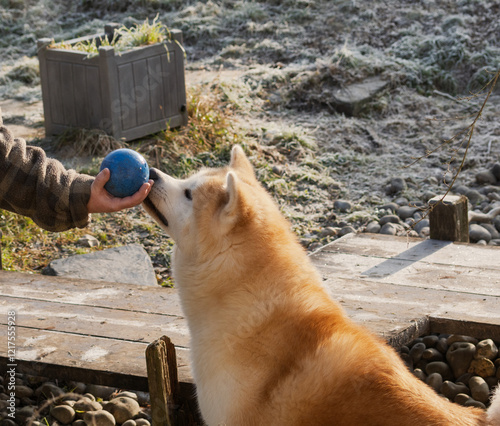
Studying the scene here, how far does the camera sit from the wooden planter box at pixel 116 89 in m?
7.29

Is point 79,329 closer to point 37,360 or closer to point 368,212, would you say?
point 37,360

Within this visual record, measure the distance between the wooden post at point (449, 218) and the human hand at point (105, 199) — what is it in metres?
2.56

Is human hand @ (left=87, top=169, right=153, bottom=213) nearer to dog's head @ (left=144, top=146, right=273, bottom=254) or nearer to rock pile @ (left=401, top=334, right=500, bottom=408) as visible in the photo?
dog's head @ (left=144, top=146, right=273, bottom=254)

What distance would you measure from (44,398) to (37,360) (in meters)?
0.77

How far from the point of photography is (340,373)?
8.23ft

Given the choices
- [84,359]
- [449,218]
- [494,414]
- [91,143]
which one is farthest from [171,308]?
[91,143]

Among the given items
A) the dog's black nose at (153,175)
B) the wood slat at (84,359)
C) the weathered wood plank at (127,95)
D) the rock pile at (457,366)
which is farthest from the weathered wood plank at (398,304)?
the weathered wood plank at (127,95)

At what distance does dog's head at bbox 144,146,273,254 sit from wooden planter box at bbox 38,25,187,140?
437 centimetres

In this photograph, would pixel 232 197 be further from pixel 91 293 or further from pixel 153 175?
pixel 91 293

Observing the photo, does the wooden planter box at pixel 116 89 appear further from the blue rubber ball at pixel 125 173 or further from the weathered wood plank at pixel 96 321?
the blue rubber ball at pixel 125 173

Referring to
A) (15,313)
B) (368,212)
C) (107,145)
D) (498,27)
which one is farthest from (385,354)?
(498,27)

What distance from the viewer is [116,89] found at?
23.9 feet

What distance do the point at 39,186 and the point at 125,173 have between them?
0.44 metres

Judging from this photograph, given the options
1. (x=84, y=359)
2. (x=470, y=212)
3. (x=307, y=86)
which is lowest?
(x=470, y=212)
